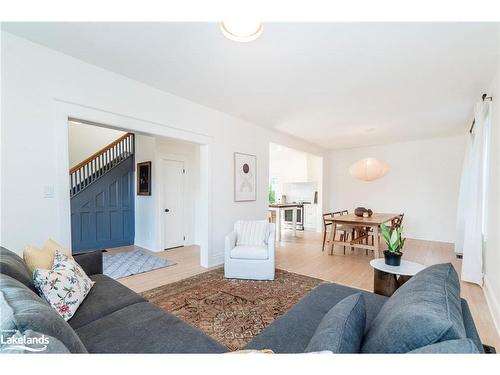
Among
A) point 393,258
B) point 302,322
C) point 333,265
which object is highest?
point 393,258

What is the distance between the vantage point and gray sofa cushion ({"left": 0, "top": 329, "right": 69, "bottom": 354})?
0.62m

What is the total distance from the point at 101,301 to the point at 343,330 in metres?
1.55

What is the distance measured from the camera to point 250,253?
3123 mm

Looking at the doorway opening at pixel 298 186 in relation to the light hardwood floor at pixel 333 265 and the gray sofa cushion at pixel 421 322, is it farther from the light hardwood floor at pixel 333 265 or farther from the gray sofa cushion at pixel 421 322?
the gray sofa cushion at pixel 421 322

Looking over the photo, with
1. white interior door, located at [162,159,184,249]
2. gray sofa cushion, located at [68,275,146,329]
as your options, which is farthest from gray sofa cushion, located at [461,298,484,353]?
white interior door, located at [162,159,184,249]

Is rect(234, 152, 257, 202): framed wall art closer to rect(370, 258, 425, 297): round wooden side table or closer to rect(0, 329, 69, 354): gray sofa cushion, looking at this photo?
rect(370, 258, 425, 297): round wooden side table

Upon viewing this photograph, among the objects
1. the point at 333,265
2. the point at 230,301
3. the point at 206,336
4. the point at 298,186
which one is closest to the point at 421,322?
the point at 206,336

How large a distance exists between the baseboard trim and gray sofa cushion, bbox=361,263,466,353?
6.11 feet

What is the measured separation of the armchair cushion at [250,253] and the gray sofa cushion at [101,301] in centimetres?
159

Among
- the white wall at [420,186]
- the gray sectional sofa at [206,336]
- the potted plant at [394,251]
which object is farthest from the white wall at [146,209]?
the white wall at [420,186]

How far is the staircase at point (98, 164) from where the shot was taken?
455 cm

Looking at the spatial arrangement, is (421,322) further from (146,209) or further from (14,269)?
(146,209)
